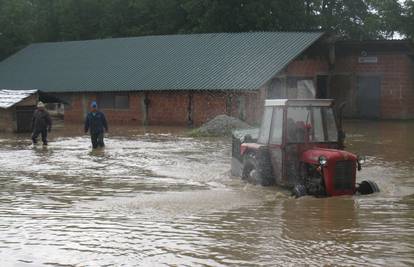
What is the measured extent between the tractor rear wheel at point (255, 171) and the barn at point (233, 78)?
18.8 meters

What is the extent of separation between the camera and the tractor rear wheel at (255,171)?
12.1m

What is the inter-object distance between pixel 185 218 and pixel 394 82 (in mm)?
29850

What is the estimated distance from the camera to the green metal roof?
34.2 m

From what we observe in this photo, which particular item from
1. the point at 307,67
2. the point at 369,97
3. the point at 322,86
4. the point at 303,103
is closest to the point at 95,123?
the point at 303,103

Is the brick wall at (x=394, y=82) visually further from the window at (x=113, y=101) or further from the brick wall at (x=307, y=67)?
the window at (x=113, y=101)

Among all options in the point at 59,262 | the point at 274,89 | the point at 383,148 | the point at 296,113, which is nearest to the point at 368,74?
the point at 274,89

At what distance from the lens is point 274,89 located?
3394 centimetres

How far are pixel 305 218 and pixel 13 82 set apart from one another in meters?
37.9

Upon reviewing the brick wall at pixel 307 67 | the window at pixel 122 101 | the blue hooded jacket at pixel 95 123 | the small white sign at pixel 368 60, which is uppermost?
the small white sign at pixel 368 60

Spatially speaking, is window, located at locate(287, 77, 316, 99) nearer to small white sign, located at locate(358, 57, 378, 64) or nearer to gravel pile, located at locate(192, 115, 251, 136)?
small white sign, located at locate(358, 57, 378, 64)

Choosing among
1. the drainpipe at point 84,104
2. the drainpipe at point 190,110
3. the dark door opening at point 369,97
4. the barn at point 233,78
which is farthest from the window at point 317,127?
the drainpipe at point 84,104

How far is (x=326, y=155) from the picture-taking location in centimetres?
1068

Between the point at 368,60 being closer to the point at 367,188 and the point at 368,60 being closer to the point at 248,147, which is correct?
the point at 248,147

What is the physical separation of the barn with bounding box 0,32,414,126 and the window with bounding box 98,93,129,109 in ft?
0.21
